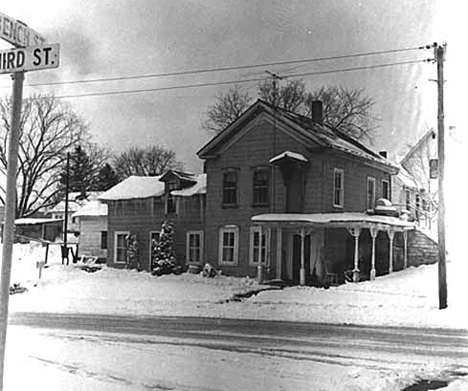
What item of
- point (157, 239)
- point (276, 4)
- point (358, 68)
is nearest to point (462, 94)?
point (358, 68)

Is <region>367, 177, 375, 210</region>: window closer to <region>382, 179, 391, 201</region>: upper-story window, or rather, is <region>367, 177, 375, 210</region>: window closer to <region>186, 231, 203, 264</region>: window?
<region>382, 179, 391, 201</region>: upper-story window

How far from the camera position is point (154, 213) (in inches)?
56.4

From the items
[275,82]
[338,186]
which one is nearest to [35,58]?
[275,82]

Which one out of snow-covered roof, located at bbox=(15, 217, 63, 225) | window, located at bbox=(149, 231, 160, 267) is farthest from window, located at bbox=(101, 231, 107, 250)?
snow-covered roof, located at bbox=(15, 217, 63, 225)

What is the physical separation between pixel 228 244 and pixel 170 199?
192mm

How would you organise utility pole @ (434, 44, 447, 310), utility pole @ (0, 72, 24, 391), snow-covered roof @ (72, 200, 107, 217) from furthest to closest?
utility pole @ (0, 72, 24, 391) → snow-covered roof @ (72, 200, 107, 217) → utility pole @ (434, 44, 447, 310)

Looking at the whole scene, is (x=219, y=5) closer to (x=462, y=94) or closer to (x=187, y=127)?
(x=187, y=127)

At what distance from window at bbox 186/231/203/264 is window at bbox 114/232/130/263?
16 cm

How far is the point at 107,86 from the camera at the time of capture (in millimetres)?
1684

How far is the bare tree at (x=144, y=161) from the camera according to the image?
1.50 m

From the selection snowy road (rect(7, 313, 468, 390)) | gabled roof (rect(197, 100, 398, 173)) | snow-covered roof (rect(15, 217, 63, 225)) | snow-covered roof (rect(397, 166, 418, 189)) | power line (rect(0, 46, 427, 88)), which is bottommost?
snowy road (rect(7, 313, 468, 390))

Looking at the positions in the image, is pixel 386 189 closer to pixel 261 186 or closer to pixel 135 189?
pixel 261 186

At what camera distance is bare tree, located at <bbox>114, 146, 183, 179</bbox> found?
1.50 metres

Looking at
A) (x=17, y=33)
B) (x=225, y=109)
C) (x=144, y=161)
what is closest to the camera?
(x=225, y=109)
